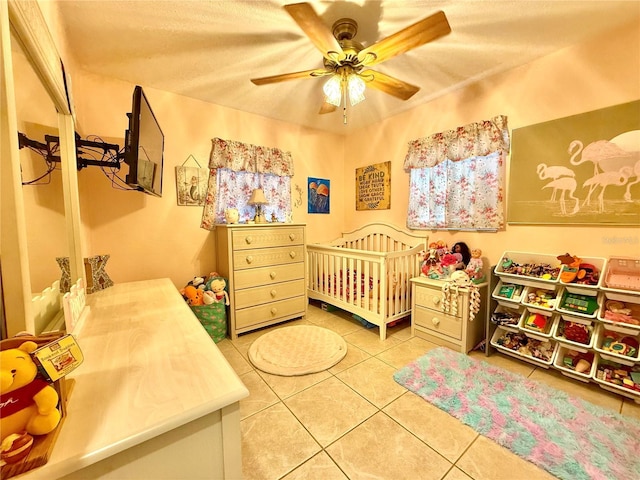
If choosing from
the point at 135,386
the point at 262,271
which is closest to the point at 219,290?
the point at 262,271

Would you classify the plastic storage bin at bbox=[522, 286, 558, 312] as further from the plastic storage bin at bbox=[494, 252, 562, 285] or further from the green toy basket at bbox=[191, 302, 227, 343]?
the green toy basket at bbox=[191, 302, 227, 343]

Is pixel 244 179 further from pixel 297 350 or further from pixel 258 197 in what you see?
pixel 297 350

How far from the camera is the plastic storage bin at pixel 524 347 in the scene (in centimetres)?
184

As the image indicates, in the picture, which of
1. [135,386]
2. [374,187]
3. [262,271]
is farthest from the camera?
[374,187]

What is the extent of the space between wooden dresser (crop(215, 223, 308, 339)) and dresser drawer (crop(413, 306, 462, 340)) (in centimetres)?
118

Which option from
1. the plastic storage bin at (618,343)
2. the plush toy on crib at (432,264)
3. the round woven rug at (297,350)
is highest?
the plush toy on crib at (432,264)

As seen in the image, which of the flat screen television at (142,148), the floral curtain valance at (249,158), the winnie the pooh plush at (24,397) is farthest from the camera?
the floral curtain valance at (249,158)

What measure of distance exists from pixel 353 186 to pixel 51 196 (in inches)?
120

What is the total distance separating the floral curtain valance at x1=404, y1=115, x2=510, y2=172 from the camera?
2.16 m

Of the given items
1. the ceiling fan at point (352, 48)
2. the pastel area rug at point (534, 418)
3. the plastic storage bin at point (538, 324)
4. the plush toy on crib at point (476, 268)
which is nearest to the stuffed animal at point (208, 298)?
the pastel area rug at point (534, 418)

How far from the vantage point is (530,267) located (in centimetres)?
198

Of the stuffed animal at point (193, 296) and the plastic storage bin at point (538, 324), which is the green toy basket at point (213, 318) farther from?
the plastic storage bin at point (538, 324)

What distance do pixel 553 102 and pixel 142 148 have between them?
2843 millimetres

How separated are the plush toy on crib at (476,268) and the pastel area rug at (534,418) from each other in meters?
0.68
